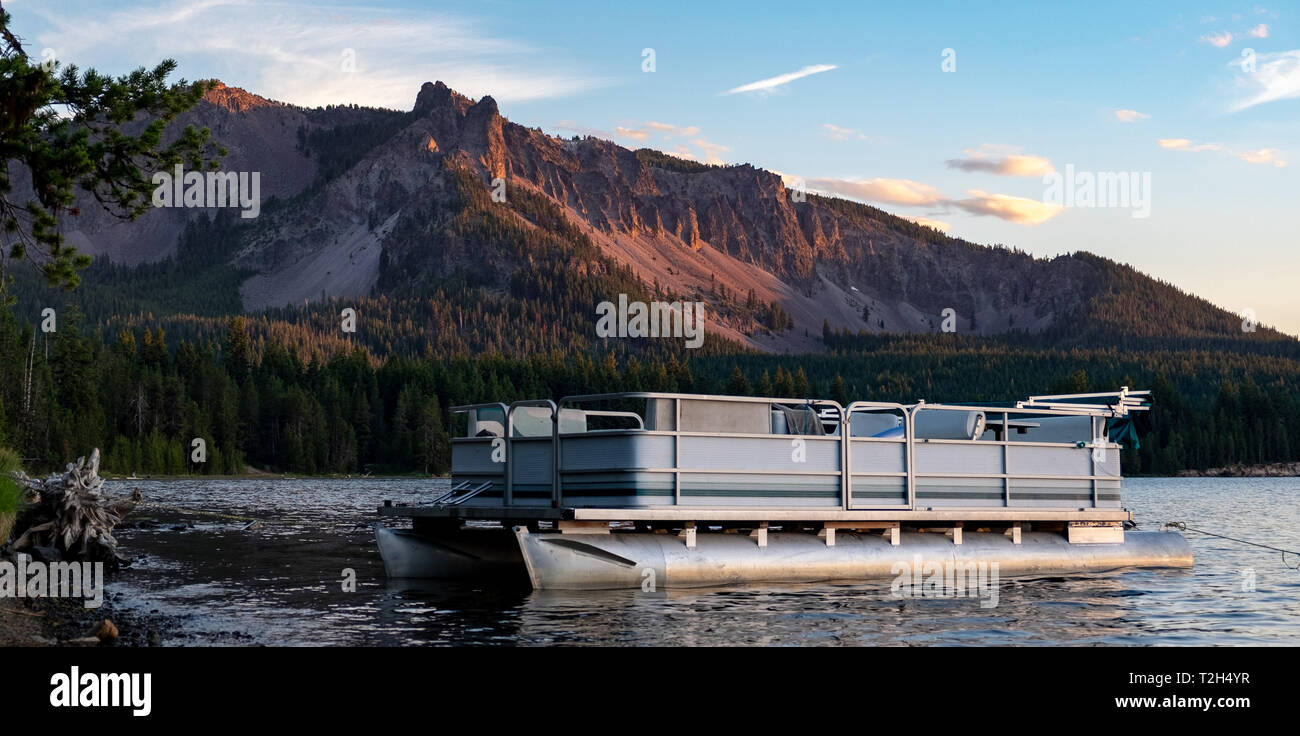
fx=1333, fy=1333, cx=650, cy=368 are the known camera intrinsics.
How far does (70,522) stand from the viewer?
27.1 m

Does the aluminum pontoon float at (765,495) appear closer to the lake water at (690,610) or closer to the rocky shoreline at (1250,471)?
the lake water at (690,610)

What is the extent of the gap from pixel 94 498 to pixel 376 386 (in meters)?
150

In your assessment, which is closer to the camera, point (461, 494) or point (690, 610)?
point (690, 610)

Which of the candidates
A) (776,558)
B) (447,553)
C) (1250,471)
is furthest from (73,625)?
(1250,471)

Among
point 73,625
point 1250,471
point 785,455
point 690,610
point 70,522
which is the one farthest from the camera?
point 1250,471

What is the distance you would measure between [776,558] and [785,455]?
183cm

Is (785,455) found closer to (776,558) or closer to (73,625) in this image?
(776,558)

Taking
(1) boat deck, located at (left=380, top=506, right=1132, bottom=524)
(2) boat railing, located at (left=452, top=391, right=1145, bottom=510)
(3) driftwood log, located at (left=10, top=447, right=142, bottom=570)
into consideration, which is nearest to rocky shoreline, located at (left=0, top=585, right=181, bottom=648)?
(3) driftwood log, located at (left=10, top=447, right=142, bottom=570)

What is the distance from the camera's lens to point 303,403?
153 m

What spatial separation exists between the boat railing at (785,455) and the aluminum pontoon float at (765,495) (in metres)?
0.03

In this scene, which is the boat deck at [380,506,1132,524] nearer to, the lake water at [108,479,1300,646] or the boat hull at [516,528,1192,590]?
the boat hull at [516,528,1192,590]
